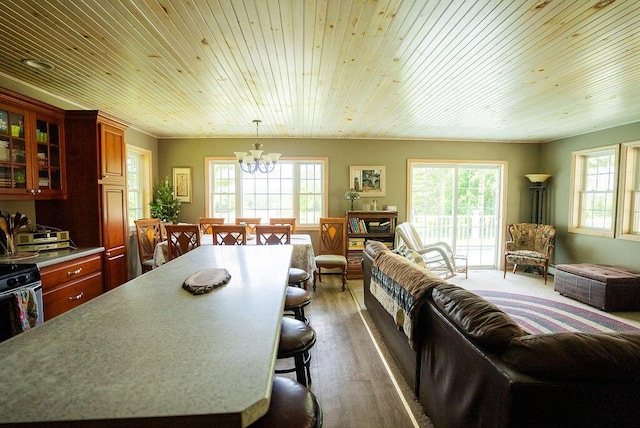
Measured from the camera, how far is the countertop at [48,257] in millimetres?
2613

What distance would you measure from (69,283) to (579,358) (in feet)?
12.2

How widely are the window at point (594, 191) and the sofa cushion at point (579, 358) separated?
4.77 m

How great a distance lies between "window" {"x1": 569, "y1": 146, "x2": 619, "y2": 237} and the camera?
4.85 m

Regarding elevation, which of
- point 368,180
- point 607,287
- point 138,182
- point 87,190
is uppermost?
point 368,180

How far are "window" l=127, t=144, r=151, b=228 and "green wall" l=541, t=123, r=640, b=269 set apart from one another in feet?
24.2

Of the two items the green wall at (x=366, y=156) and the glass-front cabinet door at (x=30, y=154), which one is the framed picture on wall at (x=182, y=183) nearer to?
the green wall at (x=366, y=156)

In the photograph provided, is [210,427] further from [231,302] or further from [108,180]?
[108,180]

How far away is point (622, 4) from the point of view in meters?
1.81

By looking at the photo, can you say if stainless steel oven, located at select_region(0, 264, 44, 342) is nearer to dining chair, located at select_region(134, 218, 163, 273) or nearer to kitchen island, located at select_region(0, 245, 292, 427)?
kitchen island, located at select_region(0, 245, 292, 427)

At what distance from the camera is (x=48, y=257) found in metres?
2.78

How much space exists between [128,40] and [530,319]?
4.81m

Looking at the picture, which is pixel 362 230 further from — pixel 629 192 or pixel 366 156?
pixel 629 192

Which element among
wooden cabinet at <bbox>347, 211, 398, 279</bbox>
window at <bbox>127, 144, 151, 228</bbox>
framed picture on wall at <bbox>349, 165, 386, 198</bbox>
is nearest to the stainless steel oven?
window at <bbox>127, 144, 151, 228</bbox>

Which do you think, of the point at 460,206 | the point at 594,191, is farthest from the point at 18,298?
the point at 594,191
